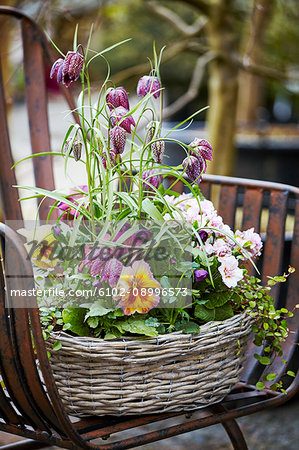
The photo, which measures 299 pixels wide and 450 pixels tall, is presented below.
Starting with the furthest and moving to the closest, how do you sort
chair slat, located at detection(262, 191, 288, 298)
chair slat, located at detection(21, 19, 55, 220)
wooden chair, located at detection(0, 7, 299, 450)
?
chair slat, located at detection(21, 19, 55, 220)
chair slat, located at detection(262, 191, 288, 298)
wooden chair, located at detection(0, 7, 299, 450)

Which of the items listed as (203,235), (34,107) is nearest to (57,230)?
(203,235)

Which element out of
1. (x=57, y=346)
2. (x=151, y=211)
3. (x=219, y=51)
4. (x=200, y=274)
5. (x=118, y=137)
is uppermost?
(x=219, y=51)

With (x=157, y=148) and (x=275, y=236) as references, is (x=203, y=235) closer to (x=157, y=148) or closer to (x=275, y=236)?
(x=157, y=148)

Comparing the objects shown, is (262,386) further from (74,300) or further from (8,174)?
(8,174)

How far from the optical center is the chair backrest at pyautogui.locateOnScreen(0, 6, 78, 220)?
1626mm

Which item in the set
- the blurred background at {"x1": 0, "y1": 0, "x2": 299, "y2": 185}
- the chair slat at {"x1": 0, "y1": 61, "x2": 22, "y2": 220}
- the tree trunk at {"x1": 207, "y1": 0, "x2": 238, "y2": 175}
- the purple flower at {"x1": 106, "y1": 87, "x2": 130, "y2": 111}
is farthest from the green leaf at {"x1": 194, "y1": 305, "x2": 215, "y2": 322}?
the tree trunk at {"x1": 207, "y1": 0, "x2": 238, "y2": 175}

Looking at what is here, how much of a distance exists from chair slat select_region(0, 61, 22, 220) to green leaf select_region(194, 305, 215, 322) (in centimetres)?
65

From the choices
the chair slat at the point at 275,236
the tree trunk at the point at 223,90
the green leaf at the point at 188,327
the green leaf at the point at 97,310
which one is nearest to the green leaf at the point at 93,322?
the green leaf at the point at 97,310

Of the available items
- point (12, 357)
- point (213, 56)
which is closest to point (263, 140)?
point (213, 56)

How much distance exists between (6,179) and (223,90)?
1678 mm

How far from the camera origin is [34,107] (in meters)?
1.70

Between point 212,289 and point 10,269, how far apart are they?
0.37 m

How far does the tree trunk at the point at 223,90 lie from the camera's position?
2922 millimetres

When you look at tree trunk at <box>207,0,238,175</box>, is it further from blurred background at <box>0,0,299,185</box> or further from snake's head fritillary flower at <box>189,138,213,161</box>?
snake's head fritillary flower at <box>189,138,213,161</box>
